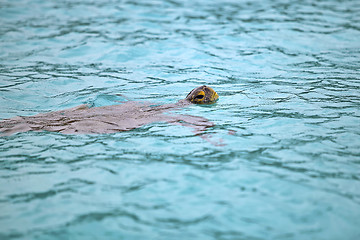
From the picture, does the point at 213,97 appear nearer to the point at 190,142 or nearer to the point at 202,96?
the point at 202,96

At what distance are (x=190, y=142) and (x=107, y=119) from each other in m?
1.35

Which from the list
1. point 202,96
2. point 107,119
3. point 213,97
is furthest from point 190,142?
point 213,97

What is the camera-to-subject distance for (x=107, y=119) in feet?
18.1

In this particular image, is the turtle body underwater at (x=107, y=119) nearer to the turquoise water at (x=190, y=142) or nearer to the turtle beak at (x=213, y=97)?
the turtle beak at (x=213, y=97)

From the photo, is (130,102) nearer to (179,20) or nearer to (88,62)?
(88,62)

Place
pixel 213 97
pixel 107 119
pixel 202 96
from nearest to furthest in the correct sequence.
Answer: pixel 107 119, pixel 202 96, pixel 213 97

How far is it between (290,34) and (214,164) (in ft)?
25.4

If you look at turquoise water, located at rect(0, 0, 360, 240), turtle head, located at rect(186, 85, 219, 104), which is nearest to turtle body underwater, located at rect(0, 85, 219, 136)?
turtle head, located at rect(186, 85, 219, 104)

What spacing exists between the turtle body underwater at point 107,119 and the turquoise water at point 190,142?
18cm

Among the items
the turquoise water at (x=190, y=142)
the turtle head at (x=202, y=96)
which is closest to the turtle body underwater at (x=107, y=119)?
the turtle head at (x=202, y=96)

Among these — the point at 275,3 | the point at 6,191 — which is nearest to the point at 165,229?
the point at 6,191

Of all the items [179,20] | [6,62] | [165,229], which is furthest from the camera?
[179,20]

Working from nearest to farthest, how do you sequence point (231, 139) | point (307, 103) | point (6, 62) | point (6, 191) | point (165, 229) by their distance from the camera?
point (165, 229) → point (6, 191) → point (231, 139) → point (307, 103) → point (6, 62)

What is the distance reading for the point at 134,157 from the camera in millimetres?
4414
